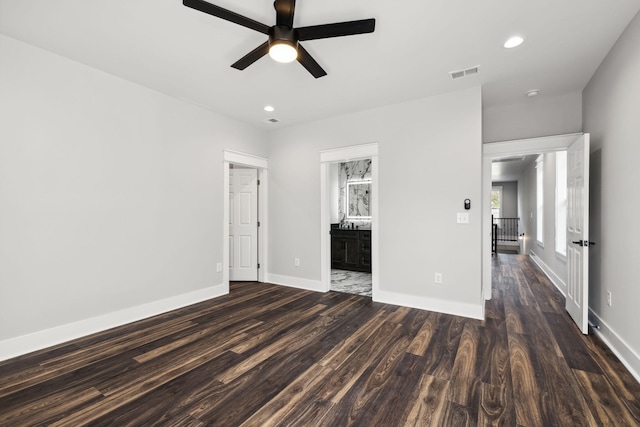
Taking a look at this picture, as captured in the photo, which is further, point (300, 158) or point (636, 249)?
point (300, 158)

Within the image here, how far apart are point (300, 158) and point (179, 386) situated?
3.58 meters

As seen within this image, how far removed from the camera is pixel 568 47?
2627 mm

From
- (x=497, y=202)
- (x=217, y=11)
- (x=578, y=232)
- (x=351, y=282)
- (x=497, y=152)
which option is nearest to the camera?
(x=217, y=11)

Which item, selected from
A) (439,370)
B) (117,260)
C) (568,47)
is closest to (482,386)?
(439,370)

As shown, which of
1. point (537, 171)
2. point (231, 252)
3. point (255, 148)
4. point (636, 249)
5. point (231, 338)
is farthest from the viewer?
point (537, 171)

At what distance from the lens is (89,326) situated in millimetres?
2967

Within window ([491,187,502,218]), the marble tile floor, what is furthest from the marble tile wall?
window ([491,187,502,218])

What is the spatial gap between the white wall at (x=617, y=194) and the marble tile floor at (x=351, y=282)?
2.58 metres

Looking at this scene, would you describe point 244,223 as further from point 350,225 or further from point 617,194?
point 617,194

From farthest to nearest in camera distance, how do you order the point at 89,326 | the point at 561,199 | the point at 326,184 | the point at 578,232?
the point at 561,199
the point at 326,184
the point at 578,232
the point at 89,326

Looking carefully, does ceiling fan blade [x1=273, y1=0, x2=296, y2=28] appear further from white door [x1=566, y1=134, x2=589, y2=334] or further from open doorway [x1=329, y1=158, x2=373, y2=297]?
open doorway [x1=329, y1=158, x2=373, y2=297]

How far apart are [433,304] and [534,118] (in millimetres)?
2833

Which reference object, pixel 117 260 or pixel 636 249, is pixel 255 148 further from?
pixel 636 249

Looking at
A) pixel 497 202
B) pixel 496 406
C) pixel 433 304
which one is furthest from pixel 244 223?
pixel 497 202
